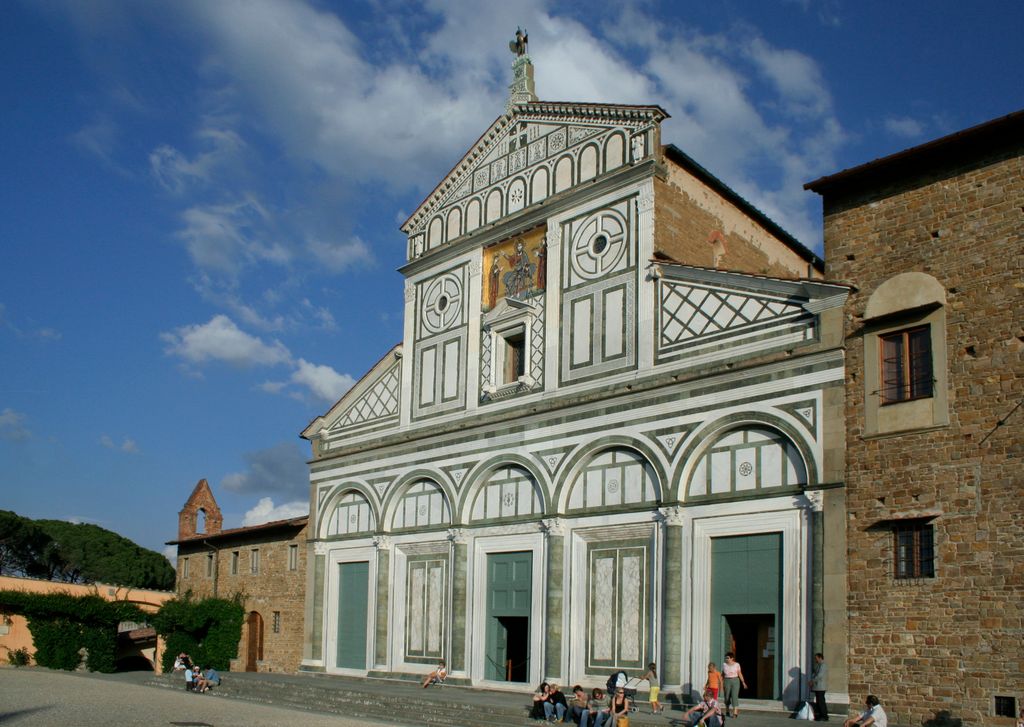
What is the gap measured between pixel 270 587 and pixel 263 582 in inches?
20.2

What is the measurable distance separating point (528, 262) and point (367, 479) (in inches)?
302

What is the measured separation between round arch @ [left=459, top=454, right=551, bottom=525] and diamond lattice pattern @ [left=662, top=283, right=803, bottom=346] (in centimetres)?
446

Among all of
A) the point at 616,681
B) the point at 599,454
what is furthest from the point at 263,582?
the point at 616,681

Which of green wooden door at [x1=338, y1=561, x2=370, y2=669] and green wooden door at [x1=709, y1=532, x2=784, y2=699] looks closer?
green wooden door at [x1=709, y1=532, x2=784, y2=699]

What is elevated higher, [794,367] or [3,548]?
[794,367]

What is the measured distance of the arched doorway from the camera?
107 feet

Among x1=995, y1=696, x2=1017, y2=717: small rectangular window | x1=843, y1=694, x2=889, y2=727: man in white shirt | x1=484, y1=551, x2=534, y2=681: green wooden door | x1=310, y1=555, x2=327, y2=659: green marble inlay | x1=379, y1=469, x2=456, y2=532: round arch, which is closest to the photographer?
x1=843, y1=694, x2=889, y2=727: man in white shirt

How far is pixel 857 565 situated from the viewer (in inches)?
695

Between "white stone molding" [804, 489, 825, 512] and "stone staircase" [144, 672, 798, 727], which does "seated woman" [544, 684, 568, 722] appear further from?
"white stone molding" [804, 489, 825, 512]

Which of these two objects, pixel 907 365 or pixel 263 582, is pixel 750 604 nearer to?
pixel 907 365

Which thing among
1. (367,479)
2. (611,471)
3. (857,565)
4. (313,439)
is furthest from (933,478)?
(313,439)

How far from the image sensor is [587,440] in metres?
22.9

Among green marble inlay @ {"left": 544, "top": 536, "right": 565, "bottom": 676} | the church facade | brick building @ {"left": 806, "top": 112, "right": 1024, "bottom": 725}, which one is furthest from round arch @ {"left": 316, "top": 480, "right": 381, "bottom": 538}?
brick building @ {"left": 806, "top": 112, "right": 1024, "bottom": 725}

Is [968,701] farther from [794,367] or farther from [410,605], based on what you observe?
[410,605]
